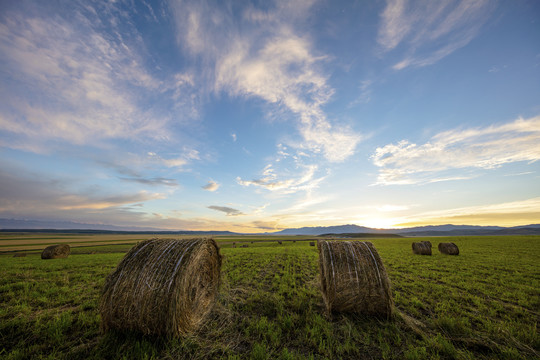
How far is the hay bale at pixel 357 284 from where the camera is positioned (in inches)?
228

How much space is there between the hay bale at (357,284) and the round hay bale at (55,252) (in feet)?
97.1

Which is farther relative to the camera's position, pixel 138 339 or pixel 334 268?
pixel 334 268

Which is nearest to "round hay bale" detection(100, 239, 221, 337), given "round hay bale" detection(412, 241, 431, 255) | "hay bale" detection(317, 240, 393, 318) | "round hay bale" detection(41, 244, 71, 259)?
"hay bale" detection(317, 240, 393, 318)

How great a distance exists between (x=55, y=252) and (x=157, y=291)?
27.3 meters

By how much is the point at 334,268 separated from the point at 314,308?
4.72 ft

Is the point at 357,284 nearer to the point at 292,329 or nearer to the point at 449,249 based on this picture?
the point at 292,329

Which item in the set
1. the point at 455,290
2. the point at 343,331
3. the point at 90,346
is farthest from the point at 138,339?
the point at 455,290

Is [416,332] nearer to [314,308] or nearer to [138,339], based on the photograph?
[314,308]

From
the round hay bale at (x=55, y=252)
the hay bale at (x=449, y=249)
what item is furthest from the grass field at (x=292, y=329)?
the round hay bale at (x=55, y=252)

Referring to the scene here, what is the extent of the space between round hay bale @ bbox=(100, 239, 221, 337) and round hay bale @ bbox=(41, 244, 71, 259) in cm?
2554

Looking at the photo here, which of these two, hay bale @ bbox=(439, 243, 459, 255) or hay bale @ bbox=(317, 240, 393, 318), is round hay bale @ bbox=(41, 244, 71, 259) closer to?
hay bale @ bbox=(317, 240, 393, 318)

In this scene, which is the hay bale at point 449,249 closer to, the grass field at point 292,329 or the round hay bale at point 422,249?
the round hay bale at point 422,249

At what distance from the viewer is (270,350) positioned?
418cm

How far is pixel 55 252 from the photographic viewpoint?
21.8 m
